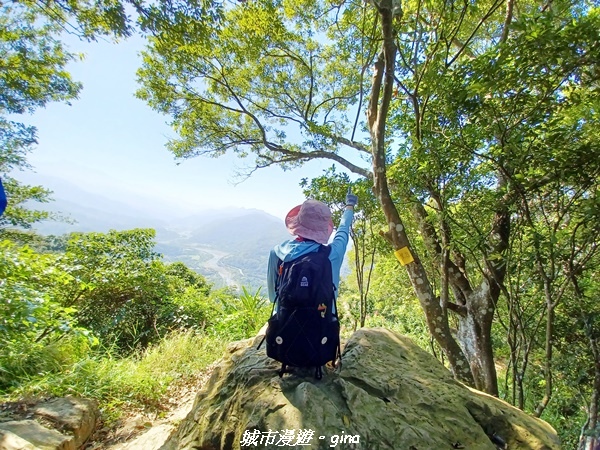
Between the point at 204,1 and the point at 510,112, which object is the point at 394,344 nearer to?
the point at 510,112

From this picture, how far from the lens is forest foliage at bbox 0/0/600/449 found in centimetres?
248

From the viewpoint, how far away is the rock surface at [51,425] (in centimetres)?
229

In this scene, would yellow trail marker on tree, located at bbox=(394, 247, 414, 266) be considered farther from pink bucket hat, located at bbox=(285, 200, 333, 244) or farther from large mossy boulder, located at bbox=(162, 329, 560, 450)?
pink bucket hat, located at bbox=(285, 200, 333, 244)

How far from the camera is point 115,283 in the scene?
6586mm

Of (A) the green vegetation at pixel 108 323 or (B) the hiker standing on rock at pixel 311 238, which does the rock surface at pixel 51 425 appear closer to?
(A) the green vegetation at pixel 108 323

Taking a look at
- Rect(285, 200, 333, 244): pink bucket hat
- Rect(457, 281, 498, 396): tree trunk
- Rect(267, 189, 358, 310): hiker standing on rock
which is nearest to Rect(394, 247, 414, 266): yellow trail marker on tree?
Rect(267, 189, 358, 310): hiker standing on rock

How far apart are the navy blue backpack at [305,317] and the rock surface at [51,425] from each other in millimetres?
2077

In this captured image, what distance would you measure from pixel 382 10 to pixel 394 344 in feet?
10.3

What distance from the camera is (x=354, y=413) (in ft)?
5.76

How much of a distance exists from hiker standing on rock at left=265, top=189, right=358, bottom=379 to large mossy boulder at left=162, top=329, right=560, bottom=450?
0.66 feet

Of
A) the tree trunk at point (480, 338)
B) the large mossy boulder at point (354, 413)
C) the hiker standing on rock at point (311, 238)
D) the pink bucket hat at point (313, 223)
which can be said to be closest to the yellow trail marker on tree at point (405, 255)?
the large mossy boulder at point (354, 413)

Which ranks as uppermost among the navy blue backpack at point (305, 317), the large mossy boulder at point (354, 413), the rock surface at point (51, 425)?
the navy blue backpack at point (305, 317)

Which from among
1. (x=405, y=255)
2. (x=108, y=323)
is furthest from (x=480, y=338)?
(x=108, y=323)

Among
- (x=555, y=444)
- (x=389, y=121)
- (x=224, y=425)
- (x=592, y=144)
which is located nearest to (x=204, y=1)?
(x=389, y=121)
